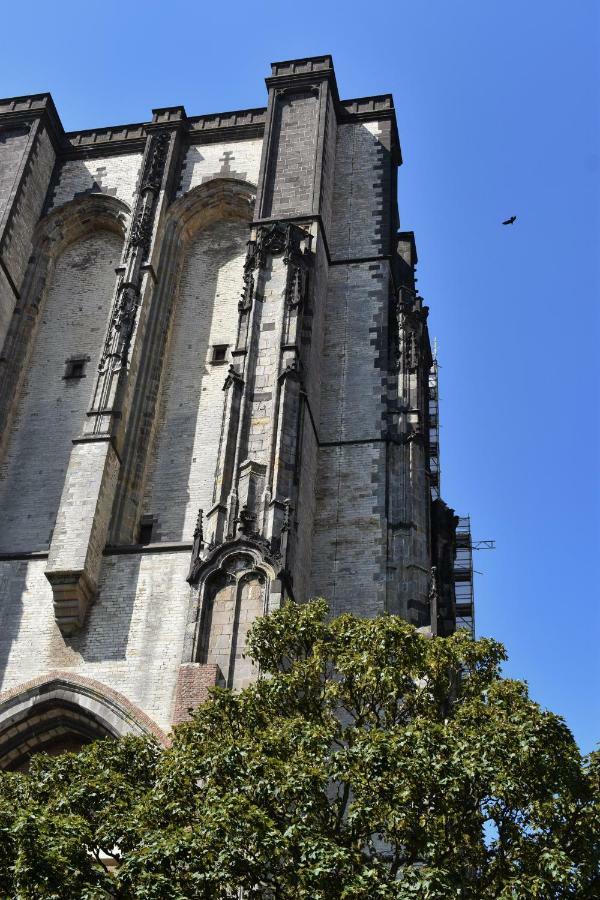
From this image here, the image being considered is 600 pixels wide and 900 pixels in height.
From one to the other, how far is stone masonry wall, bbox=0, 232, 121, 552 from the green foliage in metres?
9.71

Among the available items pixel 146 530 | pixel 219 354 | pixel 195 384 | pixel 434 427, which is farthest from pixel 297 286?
pixel 434 427

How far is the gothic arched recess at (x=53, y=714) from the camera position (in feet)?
59.9

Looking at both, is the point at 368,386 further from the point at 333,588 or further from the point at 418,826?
the point at 418,826

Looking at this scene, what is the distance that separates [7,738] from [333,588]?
589 cm

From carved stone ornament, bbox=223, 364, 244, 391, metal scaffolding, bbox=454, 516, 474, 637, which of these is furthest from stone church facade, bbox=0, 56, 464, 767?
metal scaffolding, bbox=454, 516, 474, 637

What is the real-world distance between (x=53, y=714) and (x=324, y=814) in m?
8.10

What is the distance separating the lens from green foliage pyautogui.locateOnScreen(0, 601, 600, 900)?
1102 centimetres

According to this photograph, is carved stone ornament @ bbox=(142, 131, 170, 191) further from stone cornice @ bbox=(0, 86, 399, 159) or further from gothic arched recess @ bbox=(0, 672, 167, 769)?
gothic arched recess @ bbox=(0, 672, 167, 769)

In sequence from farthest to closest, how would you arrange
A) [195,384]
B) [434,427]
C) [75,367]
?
[434,427] < [75,367] < [195,384]

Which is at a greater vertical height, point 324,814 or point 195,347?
point 195,347

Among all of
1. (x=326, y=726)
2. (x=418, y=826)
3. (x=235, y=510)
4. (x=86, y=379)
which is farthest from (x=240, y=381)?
(x=418, y=826)

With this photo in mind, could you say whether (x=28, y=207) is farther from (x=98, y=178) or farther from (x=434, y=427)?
(x=434, y=427)

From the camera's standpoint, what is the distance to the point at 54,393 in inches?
958

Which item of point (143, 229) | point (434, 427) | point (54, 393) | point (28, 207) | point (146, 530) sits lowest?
point (146, 530)
